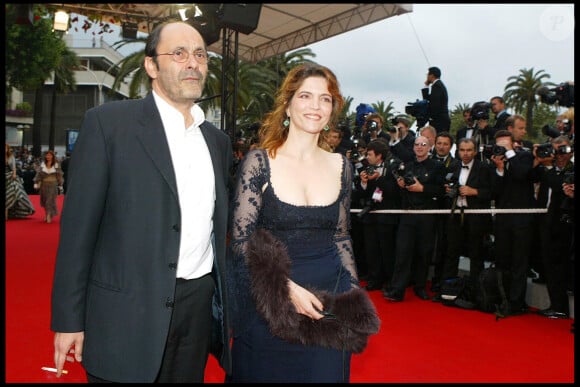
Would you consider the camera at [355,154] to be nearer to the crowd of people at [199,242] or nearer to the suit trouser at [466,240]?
the suit trouser at [466,240]

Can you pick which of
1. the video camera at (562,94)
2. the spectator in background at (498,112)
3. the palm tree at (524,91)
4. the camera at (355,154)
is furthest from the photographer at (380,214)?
the palm tree at (524,91)

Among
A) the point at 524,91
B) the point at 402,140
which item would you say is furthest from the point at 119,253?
the point at 524,91

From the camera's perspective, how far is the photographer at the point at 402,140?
25.4 ft

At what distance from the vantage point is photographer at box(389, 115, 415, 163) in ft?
25.4

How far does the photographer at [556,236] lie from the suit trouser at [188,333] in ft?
14.0

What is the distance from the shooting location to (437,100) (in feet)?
25.9

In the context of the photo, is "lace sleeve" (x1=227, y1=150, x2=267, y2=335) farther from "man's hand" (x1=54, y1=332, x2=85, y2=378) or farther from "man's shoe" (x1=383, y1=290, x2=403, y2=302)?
"man's shoe" (x1=383, y1=290, x2=403, y2=302)

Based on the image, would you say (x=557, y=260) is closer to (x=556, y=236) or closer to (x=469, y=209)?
(x=556, y=236)

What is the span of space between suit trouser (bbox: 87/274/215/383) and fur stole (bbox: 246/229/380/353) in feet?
0.79

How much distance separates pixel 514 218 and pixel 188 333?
15.1 feet

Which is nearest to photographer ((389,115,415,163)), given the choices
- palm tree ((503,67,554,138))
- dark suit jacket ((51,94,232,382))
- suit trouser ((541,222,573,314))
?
suit trouser ((541,222,573,314))

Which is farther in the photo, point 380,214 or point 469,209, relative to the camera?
point 380,214

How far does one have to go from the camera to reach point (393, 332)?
500 centimetres

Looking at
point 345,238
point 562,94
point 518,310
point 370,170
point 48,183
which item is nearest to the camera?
point 345,238
